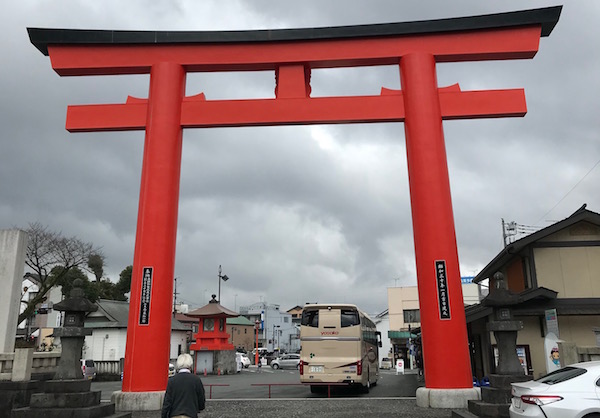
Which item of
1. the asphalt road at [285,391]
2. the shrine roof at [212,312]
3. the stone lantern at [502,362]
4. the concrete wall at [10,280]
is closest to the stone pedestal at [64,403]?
the concrete wall at [10,280]

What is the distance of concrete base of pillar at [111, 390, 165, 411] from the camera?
456 inches

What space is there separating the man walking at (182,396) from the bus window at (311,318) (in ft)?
36.3

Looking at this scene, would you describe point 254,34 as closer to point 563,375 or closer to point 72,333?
point 72,333

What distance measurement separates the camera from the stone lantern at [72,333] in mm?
10008

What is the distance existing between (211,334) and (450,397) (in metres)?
27.1

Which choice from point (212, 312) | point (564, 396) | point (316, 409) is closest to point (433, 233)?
point (316, 409)

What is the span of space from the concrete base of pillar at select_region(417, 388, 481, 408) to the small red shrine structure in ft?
86.0

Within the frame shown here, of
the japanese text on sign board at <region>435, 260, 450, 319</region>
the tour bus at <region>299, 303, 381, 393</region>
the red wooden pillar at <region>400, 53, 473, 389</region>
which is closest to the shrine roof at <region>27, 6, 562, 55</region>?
the red wooden pillar at <region>400, 53, 473, 389</region>

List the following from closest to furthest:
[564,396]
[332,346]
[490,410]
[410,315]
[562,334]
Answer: [564,396] → [490,410] → [562,334] → [332,346] → [410,315]

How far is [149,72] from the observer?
569 inches

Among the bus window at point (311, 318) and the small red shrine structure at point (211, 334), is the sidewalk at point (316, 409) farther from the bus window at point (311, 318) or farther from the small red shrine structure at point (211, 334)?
the small red shrine structure at point (211, 334)

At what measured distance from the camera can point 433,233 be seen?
12531 millimetres

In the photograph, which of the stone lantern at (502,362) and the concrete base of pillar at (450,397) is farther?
the concrete base of pillar at (450,397)

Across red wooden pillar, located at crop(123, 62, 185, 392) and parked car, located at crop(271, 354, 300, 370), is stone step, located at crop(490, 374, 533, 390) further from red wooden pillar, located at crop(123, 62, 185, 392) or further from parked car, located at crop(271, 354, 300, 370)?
parked car, located at crop(271, 354, 300, 370)
